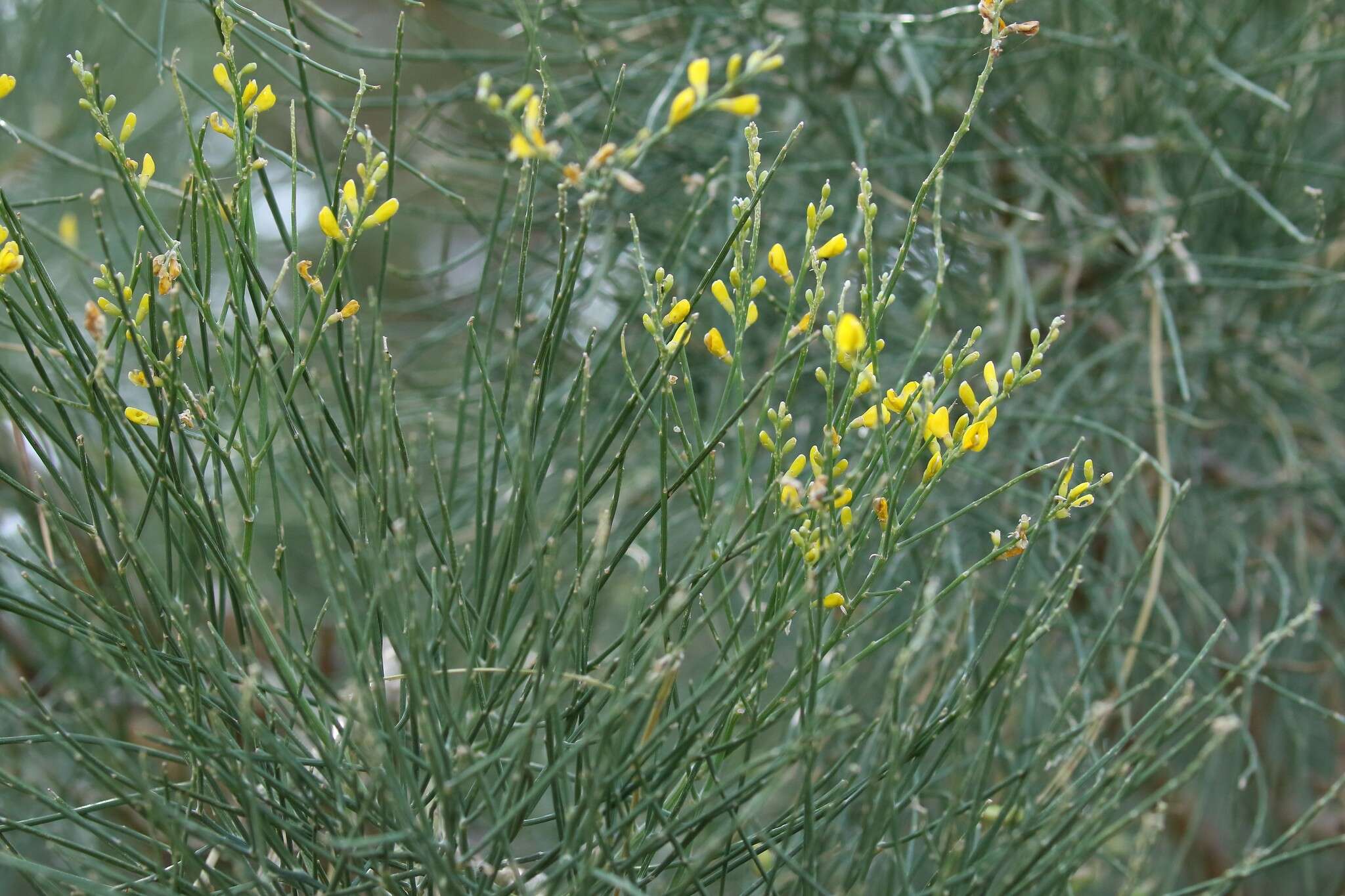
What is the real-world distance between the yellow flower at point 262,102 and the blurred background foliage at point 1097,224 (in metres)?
0.37

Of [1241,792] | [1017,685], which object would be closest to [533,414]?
[1017,685]

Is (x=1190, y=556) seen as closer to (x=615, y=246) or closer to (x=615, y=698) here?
(x=615, y=246)

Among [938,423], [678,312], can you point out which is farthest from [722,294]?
[938,423]

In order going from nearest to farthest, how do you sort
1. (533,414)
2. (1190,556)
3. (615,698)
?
(615,698) < (533,414) < (1190,556)

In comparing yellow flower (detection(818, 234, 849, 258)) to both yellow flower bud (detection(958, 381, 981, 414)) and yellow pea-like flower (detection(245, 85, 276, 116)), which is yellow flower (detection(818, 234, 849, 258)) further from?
yellow pea-like flower (detection(245, 85, 276, 116))

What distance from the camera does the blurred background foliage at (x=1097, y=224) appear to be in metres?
1.12

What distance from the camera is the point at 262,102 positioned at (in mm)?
630

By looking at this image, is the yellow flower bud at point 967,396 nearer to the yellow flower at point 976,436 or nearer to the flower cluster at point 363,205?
the yellow flower at point 976,436

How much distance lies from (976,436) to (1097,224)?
26.2 inches

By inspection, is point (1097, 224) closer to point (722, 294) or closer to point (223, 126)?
point (722, 294)

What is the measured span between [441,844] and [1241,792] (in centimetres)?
122

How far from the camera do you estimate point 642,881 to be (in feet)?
1.88

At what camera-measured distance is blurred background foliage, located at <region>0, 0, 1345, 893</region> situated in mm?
1118

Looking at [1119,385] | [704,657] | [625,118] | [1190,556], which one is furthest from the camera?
[704,657]
